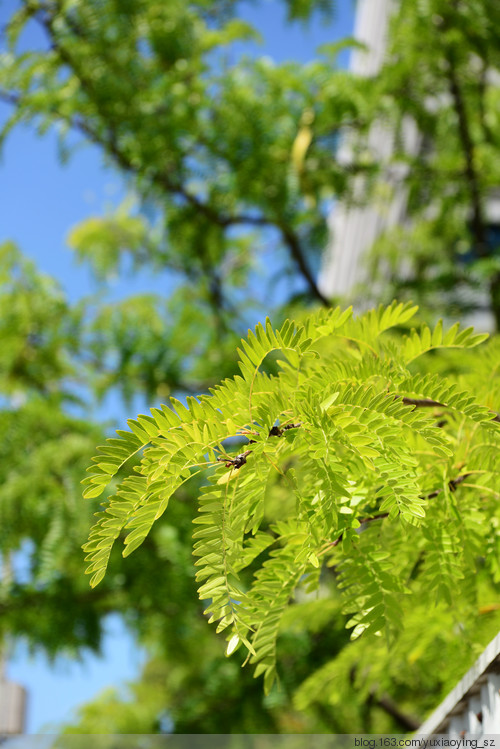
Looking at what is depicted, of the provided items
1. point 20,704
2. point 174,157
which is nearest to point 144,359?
point 174,157

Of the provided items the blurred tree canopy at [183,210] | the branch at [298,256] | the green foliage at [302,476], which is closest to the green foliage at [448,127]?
the blurred tree canopy at [183,210]

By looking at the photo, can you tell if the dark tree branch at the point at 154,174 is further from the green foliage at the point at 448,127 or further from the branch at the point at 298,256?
the green foliage at the point at 448,127

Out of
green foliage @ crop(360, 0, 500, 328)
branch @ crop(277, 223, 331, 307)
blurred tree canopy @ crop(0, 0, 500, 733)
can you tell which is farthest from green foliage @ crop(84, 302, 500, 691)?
branch @ crop(277, 223, 331, 307)

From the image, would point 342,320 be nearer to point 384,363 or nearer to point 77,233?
point 384,363

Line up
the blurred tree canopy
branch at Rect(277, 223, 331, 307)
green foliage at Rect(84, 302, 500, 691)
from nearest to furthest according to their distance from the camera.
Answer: green foliage at Rect(84, 302, 500, 691) < the blurred tree canopy < branch at Rect(277, 223, 331, 307)

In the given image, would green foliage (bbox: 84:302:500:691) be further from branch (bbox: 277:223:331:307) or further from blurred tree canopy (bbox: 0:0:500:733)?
branch (bbox: 277:223:331:307)

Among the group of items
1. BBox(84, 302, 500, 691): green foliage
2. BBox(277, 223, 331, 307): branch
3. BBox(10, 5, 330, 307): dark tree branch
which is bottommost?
BBox(84, 302, 500, 691): green foliage
